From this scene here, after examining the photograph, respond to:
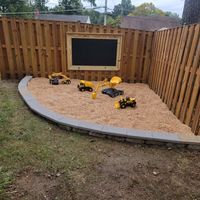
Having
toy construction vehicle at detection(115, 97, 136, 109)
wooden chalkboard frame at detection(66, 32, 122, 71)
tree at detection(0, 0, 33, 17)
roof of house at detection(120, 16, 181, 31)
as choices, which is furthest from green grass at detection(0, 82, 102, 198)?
tree at detection(0, 0, 33, 17)

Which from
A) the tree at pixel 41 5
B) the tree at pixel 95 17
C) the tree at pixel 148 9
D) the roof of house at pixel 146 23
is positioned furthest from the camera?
the tree at pixel 148 9

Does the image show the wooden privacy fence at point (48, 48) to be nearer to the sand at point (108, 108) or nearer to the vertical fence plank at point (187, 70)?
the sand at point (108, 108)

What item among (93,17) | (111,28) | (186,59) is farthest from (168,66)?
(93,17)

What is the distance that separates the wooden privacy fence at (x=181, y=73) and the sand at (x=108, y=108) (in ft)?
0.72

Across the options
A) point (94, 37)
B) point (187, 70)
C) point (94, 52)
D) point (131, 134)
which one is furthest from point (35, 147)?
point (94, 37)

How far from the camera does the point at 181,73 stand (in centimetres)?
380

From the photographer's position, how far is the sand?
3.46 m

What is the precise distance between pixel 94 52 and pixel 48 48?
59.3 inches

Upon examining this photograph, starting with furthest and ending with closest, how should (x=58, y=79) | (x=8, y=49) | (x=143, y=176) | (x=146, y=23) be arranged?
(x=146, y=23) → (x=58, y=79) → (x=8, y=49) → (x=143, y=176)

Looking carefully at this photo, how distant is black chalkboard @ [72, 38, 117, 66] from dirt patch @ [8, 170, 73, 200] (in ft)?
15.3

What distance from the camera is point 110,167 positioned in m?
2.37

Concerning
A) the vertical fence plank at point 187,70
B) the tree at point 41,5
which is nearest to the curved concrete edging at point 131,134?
the vertical fence plank at point 187,70

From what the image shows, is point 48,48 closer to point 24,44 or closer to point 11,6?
point 24,44

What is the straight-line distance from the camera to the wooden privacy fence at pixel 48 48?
19.1 feet
